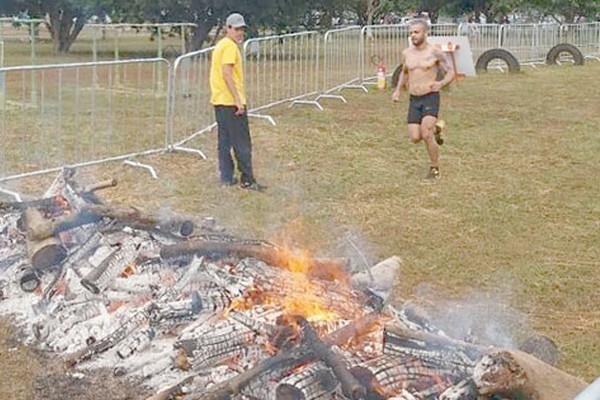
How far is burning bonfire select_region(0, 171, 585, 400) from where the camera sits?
4.11 metres

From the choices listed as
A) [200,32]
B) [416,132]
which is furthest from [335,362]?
[200,32]

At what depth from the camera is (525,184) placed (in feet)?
33.7

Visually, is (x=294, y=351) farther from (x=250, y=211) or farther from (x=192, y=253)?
(x=250, y=211)

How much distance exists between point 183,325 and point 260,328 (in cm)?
64

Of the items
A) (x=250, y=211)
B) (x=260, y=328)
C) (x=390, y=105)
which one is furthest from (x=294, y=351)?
(x=390, y=105)

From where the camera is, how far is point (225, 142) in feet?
32.2

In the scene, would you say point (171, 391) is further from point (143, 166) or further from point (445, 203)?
point (143, 166)

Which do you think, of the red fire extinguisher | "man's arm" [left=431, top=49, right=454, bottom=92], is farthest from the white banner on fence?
"man's arm" [left=431, top=49, right=454, bottom=92]

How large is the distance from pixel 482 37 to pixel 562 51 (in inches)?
140

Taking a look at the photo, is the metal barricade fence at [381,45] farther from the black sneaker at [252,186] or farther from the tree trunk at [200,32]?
the tree trunk at [200,32]

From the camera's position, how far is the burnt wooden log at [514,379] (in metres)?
3.64

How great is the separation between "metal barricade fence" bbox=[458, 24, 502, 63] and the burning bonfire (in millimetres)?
21428

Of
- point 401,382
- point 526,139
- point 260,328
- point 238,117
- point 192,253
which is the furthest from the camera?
point 526,139

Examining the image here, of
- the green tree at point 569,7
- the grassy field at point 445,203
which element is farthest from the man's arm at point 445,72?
the green tree at point 569,7
